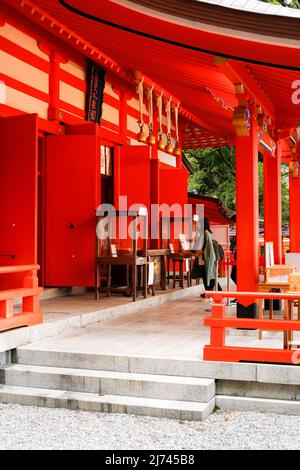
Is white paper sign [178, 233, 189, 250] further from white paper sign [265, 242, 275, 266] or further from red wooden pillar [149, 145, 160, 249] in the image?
white paper sign [265, 242, 275, 266]

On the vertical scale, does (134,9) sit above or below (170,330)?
above

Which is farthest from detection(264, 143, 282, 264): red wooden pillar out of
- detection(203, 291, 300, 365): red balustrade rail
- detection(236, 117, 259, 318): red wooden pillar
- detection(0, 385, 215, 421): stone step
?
detection(0, 385, 215, 421): stone step

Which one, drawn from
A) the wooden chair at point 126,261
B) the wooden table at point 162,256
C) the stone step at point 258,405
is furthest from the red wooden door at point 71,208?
the stone step at point 258,405

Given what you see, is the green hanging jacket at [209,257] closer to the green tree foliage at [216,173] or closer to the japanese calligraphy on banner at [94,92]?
the japanese calligraphy on banner at [94,92]

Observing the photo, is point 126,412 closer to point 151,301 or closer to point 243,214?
point 243,214

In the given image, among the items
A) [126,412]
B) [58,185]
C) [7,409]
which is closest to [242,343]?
[126,412]

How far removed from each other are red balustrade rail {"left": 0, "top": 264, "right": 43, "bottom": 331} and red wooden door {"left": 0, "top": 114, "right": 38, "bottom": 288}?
99 cm

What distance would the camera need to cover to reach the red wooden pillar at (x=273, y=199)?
938 cm

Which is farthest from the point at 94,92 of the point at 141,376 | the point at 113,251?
the point at 141,376

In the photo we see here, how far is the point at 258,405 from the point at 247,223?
2574 millimetres

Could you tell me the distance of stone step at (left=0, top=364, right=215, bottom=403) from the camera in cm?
499

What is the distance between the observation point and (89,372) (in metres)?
5.40

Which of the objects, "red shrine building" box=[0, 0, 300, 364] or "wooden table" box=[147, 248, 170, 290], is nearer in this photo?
"red shrine building" box=[0, 0, 300, 364]
